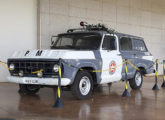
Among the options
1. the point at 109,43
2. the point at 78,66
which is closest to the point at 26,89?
the point at 78,66

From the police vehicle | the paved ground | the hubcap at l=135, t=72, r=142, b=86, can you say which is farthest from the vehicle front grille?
the hubcap at l=135, t=72, r=142, b=86

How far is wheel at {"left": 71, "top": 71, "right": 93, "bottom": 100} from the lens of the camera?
7.36 m

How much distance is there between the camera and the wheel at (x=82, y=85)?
736 cm

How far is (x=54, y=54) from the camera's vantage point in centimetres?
716

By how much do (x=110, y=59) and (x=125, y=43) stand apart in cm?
138

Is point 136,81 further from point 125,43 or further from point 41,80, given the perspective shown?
point 41,80

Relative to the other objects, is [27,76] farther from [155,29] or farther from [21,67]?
[155,29]

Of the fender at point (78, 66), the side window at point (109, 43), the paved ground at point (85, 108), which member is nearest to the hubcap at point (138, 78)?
the paved ground at point (85, 108)

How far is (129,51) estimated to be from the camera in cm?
963

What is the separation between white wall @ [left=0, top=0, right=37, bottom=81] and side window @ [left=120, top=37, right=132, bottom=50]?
15.4 ft

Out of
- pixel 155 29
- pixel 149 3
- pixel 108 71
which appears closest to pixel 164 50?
pixel 155 29

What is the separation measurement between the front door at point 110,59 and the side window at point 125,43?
0.36 metres

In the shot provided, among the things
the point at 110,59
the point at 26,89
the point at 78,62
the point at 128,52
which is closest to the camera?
the point at 78,62

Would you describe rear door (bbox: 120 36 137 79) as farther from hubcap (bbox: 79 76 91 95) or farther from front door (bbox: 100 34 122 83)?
hubcap (bbox: 79 76 91 95)
